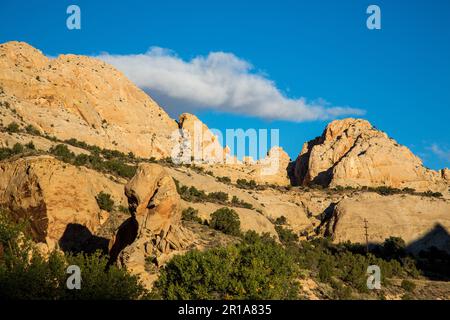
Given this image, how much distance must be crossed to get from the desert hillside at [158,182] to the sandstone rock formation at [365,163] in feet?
0.84

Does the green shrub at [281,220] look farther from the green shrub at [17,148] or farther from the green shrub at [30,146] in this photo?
the green shrub at [17,148]

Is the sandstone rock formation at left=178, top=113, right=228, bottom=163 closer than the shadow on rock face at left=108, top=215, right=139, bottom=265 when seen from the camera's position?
No

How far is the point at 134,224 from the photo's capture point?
31.3m

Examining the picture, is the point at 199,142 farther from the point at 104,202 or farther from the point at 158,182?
the point at 158,182

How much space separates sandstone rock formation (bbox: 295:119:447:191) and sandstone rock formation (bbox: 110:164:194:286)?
6975 cm

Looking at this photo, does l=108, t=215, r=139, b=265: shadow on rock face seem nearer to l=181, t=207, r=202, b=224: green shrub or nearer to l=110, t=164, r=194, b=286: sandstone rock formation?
l=110, t=164, r=194, b=286: sandstone rock formation

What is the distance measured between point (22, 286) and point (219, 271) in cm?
897

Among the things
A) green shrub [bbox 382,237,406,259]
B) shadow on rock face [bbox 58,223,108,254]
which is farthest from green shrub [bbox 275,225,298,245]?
shadow on rock face [bbox 58,223,108,254]

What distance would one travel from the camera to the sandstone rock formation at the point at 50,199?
126 ft

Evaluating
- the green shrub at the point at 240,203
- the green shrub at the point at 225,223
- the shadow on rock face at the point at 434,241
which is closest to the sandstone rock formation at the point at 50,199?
the green shrub at the point at 225,223

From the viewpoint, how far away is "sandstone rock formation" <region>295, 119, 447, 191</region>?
9725 centimetres

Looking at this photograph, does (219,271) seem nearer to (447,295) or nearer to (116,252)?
(116,252)

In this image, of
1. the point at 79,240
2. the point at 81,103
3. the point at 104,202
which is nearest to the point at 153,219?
the point at 79,240

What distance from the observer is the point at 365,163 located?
9862cm
